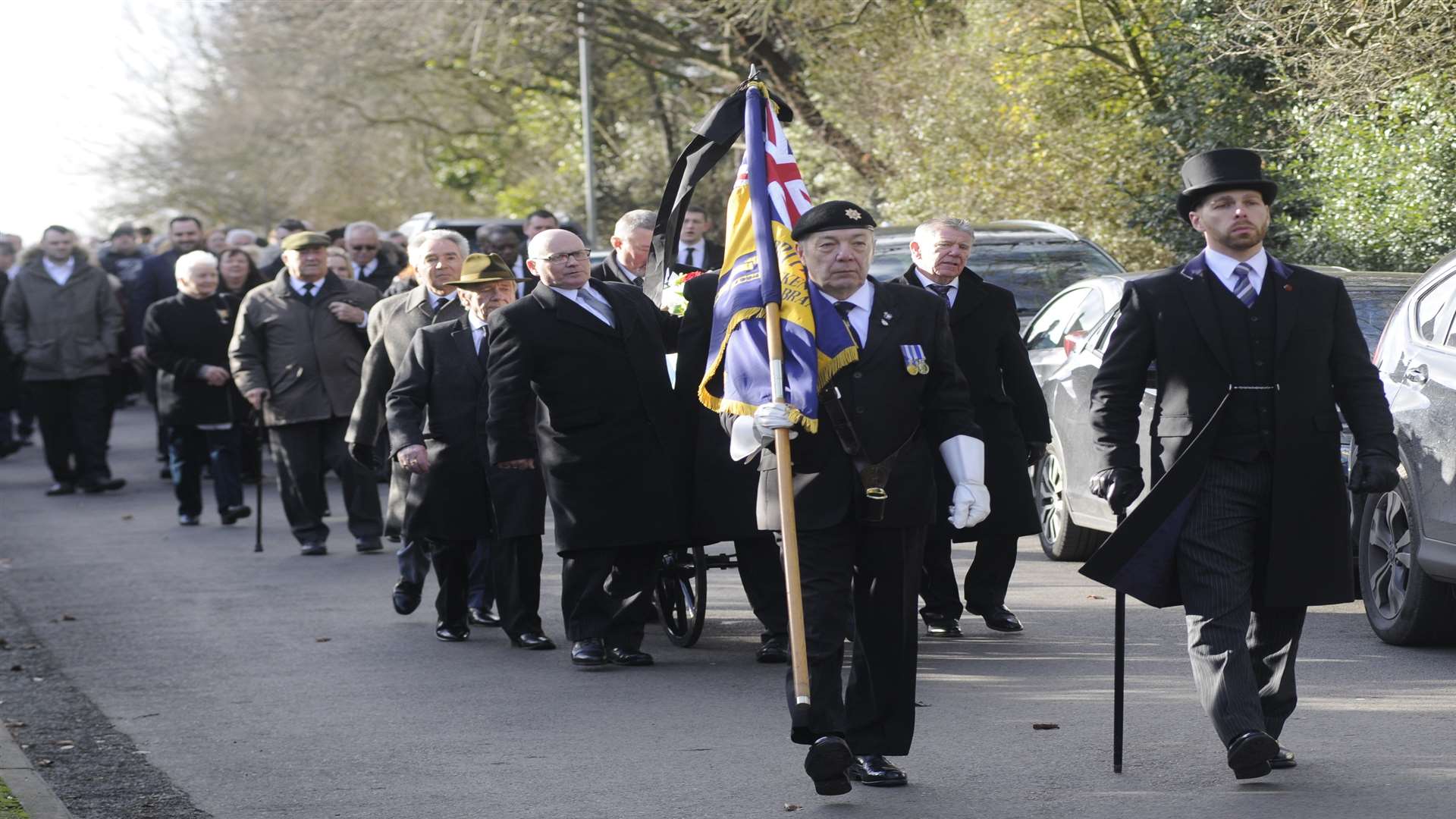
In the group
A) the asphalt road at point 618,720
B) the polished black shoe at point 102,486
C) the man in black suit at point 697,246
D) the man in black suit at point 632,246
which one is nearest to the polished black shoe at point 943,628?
the asphalt road at point 618,720

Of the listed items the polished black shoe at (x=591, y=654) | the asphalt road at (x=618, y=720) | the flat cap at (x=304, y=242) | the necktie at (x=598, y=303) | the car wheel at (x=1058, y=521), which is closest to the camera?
the asphalt road at (x=618, y=720)

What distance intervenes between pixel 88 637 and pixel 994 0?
46.3ft

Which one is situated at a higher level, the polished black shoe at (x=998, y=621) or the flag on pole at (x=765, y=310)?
the flag on pole at (x=765, y=310)

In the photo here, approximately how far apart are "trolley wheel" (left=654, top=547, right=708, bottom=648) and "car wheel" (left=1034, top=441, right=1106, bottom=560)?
2780 mm

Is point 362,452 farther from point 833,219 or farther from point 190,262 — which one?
point 190,262

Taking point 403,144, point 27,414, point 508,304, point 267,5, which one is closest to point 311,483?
point 508,304

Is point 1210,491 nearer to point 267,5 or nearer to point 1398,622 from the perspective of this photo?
point 1398,622

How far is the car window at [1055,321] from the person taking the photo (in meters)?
12.4

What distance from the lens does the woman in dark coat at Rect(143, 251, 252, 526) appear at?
15438 millimetres

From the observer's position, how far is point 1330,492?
6332 mm

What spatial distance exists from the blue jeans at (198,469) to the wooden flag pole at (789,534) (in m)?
9.92

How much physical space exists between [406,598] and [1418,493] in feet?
16.1

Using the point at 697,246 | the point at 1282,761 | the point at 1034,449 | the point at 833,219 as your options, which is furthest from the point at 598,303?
the point at 697,246

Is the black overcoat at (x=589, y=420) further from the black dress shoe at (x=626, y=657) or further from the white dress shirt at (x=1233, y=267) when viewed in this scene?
the white dress shirt at (x=1233, y=267)
